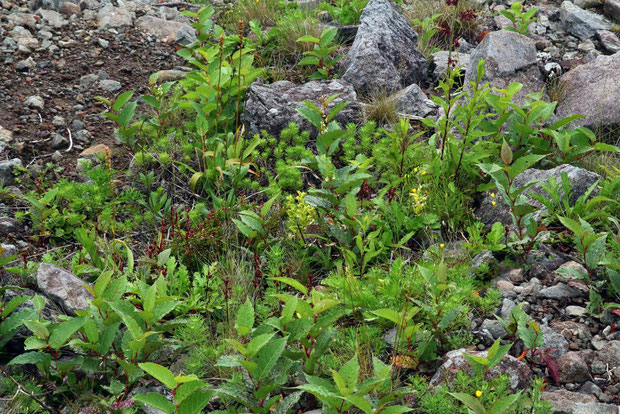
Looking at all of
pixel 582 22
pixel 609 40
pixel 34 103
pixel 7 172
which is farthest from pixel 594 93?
pixel 34 103

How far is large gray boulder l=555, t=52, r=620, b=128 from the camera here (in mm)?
4984

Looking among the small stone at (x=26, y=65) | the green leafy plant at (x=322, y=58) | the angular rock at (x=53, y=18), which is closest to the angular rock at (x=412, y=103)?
the green leafy plant at (x=322, y=58)

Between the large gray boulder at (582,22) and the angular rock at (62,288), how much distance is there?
18.2ft

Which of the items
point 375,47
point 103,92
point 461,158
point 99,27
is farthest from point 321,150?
point 99,27

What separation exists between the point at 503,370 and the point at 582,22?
4927 mm

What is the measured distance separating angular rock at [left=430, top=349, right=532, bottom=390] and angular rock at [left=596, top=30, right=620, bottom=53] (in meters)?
4.48

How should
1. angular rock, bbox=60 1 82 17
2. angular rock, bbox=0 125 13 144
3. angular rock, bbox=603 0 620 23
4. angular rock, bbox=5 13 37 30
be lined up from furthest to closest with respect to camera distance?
angular rock, bbox=60 1 82 17 < angular rock, bbox=603 0 620 23 < angular rock, bbox=5 13 37 30 < angular rock, bbox=0 125 13 144

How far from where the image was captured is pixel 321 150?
4.59m

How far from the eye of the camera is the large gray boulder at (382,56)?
5797 mm

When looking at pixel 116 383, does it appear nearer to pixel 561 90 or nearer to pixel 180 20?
pixel 561 90

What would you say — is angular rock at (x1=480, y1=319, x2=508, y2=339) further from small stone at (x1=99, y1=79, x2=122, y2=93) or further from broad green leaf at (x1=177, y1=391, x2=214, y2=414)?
small stone at (x1=99, y1=79, x2=122, y2=93)

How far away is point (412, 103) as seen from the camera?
5.47 m

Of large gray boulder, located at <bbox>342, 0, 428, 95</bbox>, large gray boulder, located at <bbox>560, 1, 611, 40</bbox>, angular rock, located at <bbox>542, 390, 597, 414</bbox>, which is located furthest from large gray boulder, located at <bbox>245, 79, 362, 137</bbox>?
angular rock, located at <bbox>542, 390, 597, 414</bbox>

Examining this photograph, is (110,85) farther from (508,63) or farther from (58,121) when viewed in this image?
(508,63)
